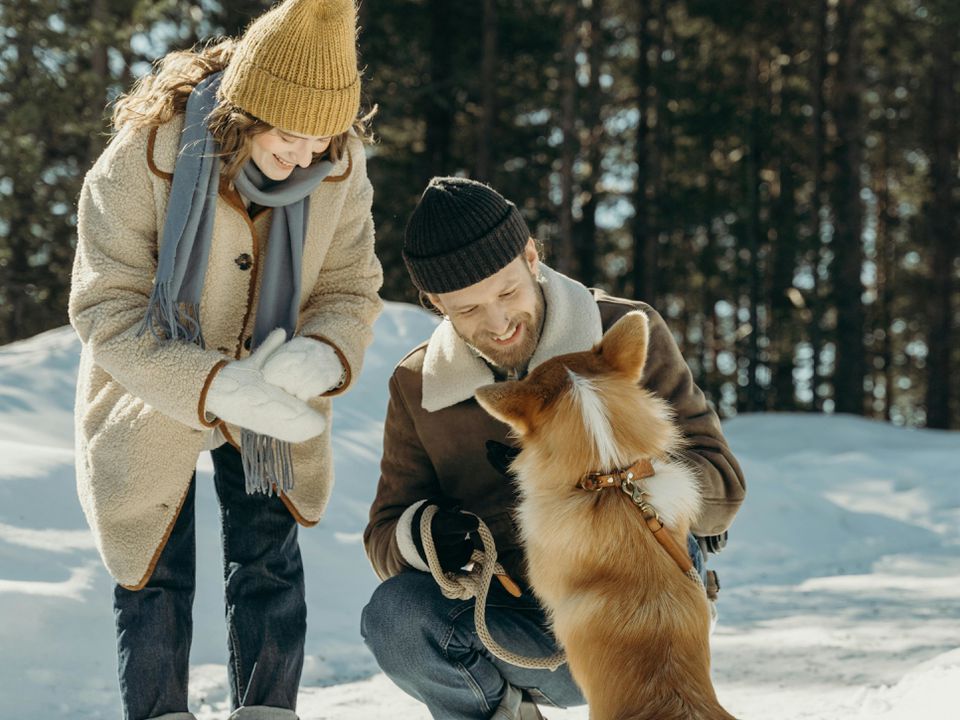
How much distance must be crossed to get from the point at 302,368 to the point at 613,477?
0.89m

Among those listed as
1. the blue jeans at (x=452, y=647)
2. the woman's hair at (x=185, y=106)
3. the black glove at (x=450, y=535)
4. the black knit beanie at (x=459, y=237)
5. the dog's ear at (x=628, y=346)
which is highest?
the woman's hair at (x=185, y=106)

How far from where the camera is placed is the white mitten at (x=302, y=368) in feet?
9.27

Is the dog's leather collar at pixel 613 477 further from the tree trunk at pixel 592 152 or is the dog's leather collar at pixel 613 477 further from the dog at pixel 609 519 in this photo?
the tree trunk at pixel 592 152

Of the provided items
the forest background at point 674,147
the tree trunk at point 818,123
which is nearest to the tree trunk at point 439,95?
the forest background at point 674,147

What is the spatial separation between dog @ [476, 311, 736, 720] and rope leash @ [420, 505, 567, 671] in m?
0.26

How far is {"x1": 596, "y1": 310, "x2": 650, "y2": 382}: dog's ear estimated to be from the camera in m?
2.80

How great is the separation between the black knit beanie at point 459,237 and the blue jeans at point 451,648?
0.96 meters

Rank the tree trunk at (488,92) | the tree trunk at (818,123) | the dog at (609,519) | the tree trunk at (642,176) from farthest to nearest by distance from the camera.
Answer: the tree trunk at (818,123) → the tree trunk at (642,176) → the tree trunk at (488,92) → the dog at (609,519)

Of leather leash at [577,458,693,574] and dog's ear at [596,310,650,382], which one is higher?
dog's ear at [596,310,650,382]

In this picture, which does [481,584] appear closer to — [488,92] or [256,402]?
[256,402]

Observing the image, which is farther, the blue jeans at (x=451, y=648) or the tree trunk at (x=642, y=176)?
the tree trunk at (x=642, y=176)

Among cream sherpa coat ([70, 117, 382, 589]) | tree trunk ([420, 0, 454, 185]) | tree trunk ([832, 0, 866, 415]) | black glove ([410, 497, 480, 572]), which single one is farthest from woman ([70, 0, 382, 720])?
tree trunk ([832, 0, 866, 415])

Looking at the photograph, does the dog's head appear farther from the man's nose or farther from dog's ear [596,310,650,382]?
the man's nose

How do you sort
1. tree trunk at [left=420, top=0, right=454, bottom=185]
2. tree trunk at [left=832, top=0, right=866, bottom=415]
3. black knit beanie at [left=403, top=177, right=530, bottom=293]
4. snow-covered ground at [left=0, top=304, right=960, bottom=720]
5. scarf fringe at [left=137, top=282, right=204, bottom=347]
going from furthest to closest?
1. tree trunk at [left=832, top=0, right=866, bottom=415]
2. tree trunk at [left=420, top=0, right=454, bottom=185]
3. snow-covered ground at [left=0, top=304, right=960, bottom=720]
4. black knit beanie at [left=403, top=177, right=530, bottom=293]
5. scarf fringe at [left=137, top=282, right=204, bottom=347]
